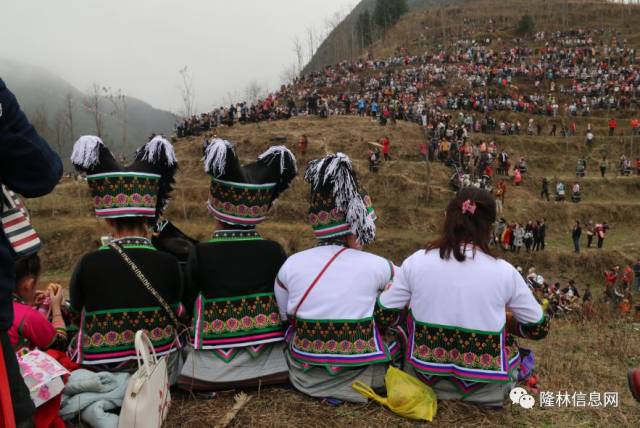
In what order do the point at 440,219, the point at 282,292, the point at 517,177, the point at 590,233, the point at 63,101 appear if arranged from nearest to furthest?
the point at 282,292
the point at 590,233
the point at 440,219
the point at 517,177
the point at 63,101

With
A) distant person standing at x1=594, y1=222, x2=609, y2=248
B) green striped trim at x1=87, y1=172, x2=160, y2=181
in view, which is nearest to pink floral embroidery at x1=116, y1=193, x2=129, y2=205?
green striped trim at x1=87, y1=172, x2=160, y2=181

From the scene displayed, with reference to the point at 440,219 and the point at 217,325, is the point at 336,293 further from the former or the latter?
the point at 440,219

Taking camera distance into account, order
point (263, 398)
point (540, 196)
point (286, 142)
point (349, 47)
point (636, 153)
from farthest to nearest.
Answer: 1. point (349, 47)
2. point (636, 153)
3. point (286, 142)
4. point (540, 196)
5. point (263, 398)

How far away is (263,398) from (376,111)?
2528 centimetres

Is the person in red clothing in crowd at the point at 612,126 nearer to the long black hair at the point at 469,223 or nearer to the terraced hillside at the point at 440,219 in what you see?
the terraced hillside at the point at 440,219

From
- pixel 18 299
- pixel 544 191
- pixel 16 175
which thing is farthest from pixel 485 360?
pixel 544 191

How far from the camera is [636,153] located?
25.2 metres

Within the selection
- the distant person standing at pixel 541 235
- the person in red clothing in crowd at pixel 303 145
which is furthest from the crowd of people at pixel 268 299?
the person in red clothing in crowd at pixel 303 145

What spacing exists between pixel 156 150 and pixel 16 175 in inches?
62.0

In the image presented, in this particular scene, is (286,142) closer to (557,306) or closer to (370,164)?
(370,164)

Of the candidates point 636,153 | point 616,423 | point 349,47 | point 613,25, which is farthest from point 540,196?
point 349,47

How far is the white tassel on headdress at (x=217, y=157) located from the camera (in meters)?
3.02

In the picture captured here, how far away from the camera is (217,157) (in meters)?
3.02

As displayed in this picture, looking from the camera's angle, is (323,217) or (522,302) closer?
(522,302)
